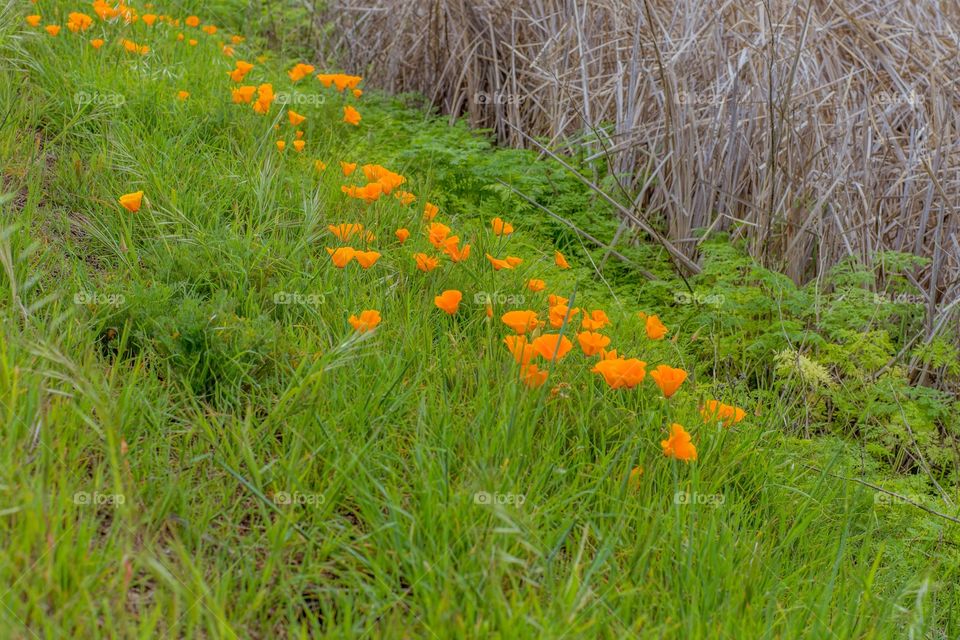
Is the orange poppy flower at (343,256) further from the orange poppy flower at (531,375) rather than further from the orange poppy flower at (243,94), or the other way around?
the orange poppy flower at (243,94)

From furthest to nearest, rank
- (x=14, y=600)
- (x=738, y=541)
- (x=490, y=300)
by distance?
(x=490, y=300), (x=738, y=541), (x=14, y=600)

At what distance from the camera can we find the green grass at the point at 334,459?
68.2 inches

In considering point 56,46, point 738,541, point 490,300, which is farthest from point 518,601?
point 56,46

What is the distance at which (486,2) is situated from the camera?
5418 millimetres

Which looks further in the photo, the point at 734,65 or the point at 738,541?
the point at 734,65

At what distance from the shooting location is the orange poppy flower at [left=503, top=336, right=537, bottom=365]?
2.32 meters

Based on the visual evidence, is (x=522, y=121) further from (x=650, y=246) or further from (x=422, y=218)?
(x=422, y=218)

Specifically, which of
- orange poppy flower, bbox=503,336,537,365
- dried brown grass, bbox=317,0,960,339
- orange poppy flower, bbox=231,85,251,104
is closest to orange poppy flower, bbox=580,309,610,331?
orange poppy flower, bbox=503,336,537,365

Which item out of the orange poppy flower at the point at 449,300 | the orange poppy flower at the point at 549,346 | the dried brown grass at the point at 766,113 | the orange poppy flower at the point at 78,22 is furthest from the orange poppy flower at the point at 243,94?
the orange poppy flower at the point at 549,346

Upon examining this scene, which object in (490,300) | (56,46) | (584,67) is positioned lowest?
(490,300)

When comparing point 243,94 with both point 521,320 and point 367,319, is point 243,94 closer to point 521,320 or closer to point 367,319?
point 367,319

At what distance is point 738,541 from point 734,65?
3106 mm

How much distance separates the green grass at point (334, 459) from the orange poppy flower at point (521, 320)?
0.43ft

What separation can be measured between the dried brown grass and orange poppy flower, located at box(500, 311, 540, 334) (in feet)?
4.97
